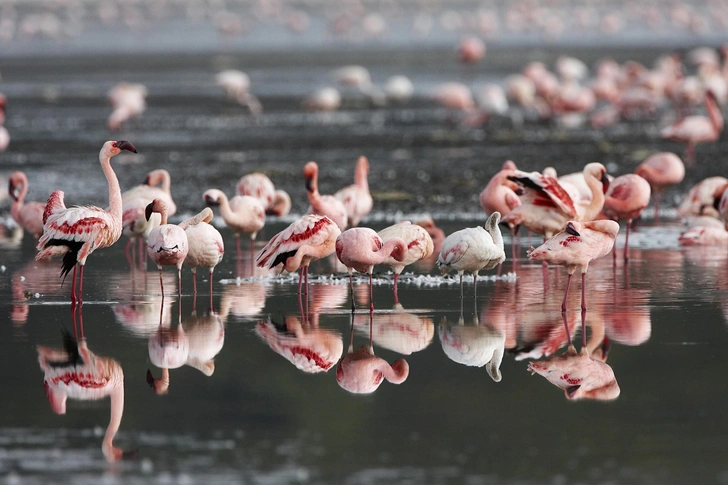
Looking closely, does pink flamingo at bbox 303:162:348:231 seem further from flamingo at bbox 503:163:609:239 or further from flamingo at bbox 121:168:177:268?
flamingo at bbox 503:163:609:239

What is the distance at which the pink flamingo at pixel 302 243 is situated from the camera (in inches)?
350

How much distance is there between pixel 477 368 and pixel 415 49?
46.8m

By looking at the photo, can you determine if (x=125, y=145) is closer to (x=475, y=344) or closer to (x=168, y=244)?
(x=168, y=244)

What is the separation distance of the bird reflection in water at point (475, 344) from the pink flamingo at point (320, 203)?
116 inches

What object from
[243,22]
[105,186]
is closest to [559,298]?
[105,186]

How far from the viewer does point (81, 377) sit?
22.6 ft

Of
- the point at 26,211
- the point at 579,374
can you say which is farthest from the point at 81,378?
the point at 26,211

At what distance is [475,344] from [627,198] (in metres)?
3.79

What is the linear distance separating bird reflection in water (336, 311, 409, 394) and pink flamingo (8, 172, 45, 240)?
4881 millimetres

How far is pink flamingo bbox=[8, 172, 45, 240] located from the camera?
1137 centimetres

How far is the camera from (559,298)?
8953mm

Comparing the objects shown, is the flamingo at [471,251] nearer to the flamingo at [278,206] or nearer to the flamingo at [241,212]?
the flamingo at [241,212]

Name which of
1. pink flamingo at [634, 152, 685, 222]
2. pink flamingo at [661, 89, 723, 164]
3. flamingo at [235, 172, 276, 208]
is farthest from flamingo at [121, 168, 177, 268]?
pink flamingo at [661, 89, 723, 164]

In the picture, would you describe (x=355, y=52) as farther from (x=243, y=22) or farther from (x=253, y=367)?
(x=253, y=367)
